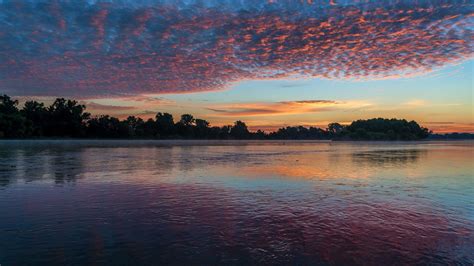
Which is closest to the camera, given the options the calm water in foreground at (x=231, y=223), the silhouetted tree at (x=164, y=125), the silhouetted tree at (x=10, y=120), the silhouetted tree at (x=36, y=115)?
the calm water in foreground at (x=231, y=223)

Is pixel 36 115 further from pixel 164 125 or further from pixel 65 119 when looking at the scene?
pixel 164 125

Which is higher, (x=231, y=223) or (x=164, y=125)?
(x=164, y=125)

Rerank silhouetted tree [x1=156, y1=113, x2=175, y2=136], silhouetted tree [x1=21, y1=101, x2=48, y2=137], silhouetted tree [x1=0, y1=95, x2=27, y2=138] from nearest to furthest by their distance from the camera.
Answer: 1. silhouetted tree [x1=0, y1=95, x2=27, y2=138]
2. silhouetted tree [x1=21, y1=101, x2=48, y2=137]
3. silhouetted tree [x1=156, y1=113, x2=175, y2=136]

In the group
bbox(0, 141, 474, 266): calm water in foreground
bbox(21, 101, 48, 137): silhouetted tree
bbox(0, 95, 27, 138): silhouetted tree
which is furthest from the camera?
bbox(21, 101, 48, 137): silhouetted tree

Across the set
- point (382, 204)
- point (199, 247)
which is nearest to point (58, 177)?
point (199, 247)

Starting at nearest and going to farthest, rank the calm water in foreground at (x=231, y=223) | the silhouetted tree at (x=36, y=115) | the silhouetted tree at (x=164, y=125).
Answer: the calm water in foreground at (x=231, y=223) < the silhouetted tree at (x=36, y=115) < the silhouetted tree at (x=164, y=125)

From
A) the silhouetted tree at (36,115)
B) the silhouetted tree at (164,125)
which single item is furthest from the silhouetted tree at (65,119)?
the silhouetted tree at (164,125)

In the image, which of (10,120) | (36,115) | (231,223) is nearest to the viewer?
(231,223)

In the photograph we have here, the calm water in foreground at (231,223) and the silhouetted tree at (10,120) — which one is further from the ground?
the silhouetted tree at (10,120)

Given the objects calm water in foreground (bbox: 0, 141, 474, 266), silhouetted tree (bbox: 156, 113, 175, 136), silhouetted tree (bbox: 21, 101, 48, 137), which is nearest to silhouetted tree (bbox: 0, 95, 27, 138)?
silhouetted tree (bbox: 21, 101, 48, 137)

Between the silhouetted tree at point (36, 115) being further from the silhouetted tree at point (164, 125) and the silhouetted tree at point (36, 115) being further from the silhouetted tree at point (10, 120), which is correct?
the silhouetted tree at point (164, 125)

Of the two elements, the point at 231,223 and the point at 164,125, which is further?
the point at 164,125

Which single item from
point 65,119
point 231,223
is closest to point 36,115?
point 65,119

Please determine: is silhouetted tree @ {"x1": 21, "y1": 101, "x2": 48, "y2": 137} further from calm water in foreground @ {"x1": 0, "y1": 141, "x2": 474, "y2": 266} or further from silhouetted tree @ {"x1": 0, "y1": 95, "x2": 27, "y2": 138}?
calm water in foreground @ {"x1": 0, "y1": 141, "x2": 474, "y2": 266}
